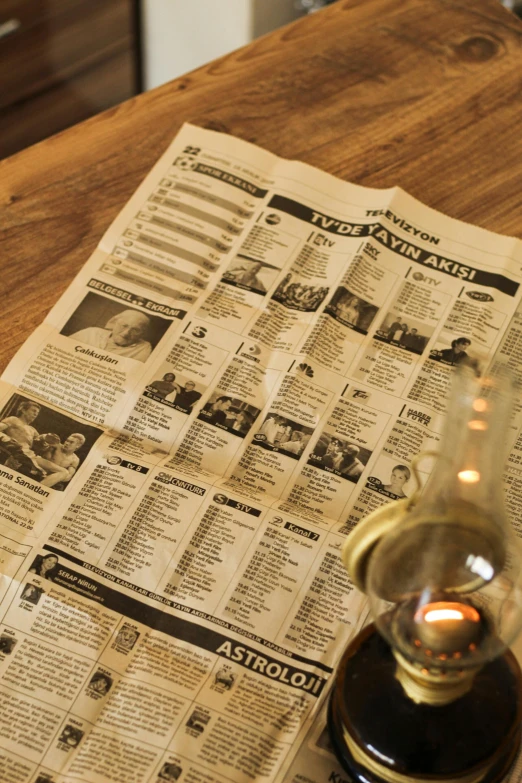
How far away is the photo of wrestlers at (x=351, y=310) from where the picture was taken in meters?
0.72

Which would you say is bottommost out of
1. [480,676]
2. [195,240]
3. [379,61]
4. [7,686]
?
[7,686]

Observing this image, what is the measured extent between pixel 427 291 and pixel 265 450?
0.21 metres

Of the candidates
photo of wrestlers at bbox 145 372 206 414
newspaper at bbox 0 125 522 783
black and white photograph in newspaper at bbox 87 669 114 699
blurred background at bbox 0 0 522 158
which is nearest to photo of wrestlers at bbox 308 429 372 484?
newspaper at bbox 0 125 522 783

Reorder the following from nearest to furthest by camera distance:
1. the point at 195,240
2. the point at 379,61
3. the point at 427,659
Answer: the point at 427,659 < the point at 195,240 < the point at 379,61

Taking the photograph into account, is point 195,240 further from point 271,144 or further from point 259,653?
point 259,653

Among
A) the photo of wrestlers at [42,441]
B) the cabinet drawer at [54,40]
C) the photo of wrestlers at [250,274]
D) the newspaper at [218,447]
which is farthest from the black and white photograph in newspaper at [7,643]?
the cabinet drawer at [54,40]

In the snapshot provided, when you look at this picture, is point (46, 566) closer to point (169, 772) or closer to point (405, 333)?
point (169, 772)

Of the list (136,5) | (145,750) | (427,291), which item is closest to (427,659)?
(145,750)

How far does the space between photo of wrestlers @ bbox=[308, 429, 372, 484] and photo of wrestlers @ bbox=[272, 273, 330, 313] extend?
133 millimetres

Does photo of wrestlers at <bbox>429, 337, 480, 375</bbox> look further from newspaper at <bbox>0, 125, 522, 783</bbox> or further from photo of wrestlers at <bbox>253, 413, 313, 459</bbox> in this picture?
photo of wrestlers at <bbox>253, 413, 313, 459</bbox>

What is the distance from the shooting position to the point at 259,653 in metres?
0.54

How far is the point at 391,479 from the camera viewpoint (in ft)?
2.05

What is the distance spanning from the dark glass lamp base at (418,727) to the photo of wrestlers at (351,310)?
0.30 meters

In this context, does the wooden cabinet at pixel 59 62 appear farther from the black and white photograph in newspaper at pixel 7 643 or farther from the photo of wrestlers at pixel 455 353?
the black and white photograph in newspaper at pixel 7 643
